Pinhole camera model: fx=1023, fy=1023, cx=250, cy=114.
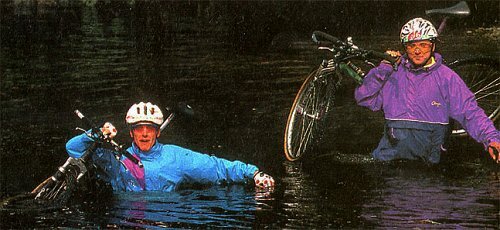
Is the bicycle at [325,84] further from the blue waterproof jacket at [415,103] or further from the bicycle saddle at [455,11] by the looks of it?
the blue waterproof jacket at [415,103]

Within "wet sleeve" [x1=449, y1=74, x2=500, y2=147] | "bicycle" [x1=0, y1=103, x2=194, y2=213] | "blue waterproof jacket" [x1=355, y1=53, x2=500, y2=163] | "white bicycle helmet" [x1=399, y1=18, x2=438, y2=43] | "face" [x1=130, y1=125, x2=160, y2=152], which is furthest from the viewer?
"blue waterproof jacket" [x1=355, y1=53, x2=500, y2=163]

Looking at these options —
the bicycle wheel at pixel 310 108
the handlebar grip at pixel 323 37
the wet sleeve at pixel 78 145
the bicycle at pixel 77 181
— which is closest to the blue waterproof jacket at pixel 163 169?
the bicycle at pixel 77 181

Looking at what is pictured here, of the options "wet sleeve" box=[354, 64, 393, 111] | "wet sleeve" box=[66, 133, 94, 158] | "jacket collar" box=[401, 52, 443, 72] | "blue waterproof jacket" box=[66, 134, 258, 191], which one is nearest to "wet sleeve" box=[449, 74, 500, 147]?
"jacket collar" box=[401, 52, 443, 72]

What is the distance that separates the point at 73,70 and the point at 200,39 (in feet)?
29.7

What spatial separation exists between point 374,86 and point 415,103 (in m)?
0.54

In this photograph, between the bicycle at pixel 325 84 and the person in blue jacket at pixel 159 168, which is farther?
the bicycle at pixel 325 84

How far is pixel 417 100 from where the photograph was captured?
12312 mm

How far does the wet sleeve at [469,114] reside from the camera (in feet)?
37.2

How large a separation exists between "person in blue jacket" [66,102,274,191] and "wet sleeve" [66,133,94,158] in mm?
12

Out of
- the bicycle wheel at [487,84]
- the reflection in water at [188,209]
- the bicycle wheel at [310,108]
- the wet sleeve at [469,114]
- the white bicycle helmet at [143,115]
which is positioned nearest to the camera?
the reflection in water at [188,209]

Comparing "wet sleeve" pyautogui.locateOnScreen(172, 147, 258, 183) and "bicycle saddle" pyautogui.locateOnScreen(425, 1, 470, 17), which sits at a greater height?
"bicycle saddle" pyautogui.locateOnScreen(425, 1, 470, 17)

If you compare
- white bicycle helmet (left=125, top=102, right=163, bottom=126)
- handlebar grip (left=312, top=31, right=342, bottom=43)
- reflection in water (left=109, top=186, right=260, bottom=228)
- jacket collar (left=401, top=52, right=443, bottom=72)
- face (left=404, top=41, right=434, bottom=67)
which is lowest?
reflection in water (left=109, top=186, right=260, bottom=228)

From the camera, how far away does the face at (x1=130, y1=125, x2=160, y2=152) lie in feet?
34.9

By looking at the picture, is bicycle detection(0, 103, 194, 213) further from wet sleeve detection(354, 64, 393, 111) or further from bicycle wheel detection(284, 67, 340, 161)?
wet sleeve detection(354, 64, 393, 111)
